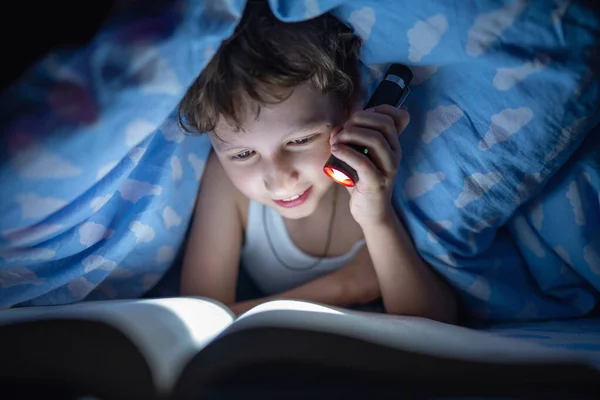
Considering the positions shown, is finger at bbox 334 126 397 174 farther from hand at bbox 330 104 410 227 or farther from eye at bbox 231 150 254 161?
eye at bbox 231 150 254 161

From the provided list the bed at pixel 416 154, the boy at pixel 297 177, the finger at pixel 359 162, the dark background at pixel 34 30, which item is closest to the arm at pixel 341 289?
the boy at pixel 297 177

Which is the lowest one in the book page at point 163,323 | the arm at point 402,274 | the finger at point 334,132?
the arm at point 402,274

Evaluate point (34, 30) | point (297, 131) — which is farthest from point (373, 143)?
point (34, 30)

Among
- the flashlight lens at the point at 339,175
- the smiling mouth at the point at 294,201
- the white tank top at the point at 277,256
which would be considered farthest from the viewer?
the white tank top at the point at 277,256

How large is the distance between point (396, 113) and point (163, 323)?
15.8 inches

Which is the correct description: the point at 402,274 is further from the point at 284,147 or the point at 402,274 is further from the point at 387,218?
the point at 284,147

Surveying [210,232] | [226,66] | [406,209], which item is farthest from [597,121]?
[210,232]

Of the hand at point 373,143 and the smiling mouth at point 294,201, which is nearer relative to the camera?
the hand at point 373,143

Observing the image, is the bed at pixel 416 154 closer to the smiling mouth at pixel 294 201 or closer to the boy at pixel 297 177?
the boy at pixel 297 177

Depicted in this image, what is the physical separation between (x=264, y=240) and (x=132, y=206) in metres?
0.28

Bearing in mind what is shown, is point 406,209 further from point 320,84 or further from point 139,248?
point 139,248

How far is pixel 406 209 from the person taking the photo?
78 cm

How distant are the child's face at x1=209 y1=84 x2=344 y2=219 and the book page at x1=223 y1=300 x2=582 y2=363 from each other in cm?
20

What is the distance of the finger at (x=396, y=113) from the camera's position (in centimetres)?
66
